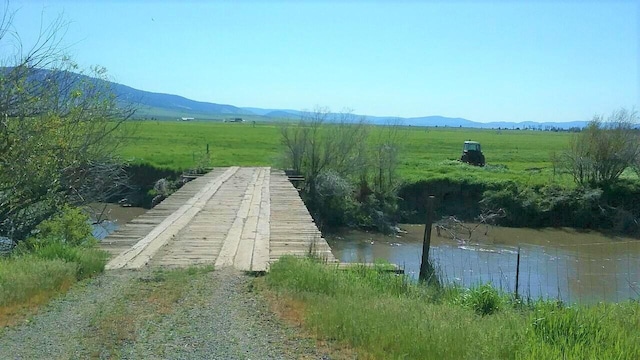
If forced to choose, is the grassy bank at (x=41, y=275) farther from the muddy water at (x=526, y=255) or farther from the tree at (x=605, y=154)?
the tree at (x=605, y=154)

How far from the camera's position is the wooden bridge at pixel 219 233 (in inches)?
391

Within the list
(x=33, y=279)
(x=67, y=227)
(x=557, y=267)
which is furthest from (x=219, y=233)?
(x=557, y=267)

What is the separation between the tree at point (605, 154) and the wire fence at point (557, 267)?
611cm

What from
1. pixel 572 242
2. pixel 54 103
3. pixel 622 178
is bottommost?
pixel 572 242

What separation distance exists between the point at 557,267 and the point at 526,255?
8.59 feet

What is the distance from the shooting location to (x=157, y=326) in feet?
20.7

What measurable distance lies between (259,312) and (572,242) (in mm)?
23782

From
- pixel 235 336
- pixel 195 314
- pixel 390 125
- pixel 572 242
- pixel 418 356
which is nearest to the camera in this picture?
pixel 418 356

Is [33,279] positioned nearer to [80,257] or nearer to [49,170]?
[80,257]

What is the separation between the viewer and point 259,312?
7.02 m

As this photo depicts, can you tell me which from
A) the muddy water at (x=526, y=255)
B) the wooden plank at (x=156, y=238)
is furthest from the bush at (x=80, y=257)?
the muddy water at (x=526, y=255)

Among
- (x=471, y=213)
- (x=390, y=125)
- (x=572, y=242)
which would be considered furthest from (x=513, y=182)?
(x=390, y=125)

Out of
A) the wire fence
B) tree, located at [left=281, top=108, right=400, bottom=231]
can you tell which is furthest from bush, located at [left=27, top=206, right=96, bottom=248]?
tree, located at [left=281, top=108, right=400, bottom=231]

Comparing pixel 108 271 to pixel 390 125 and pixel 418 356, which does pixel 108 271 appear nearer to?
pixel 418 356
